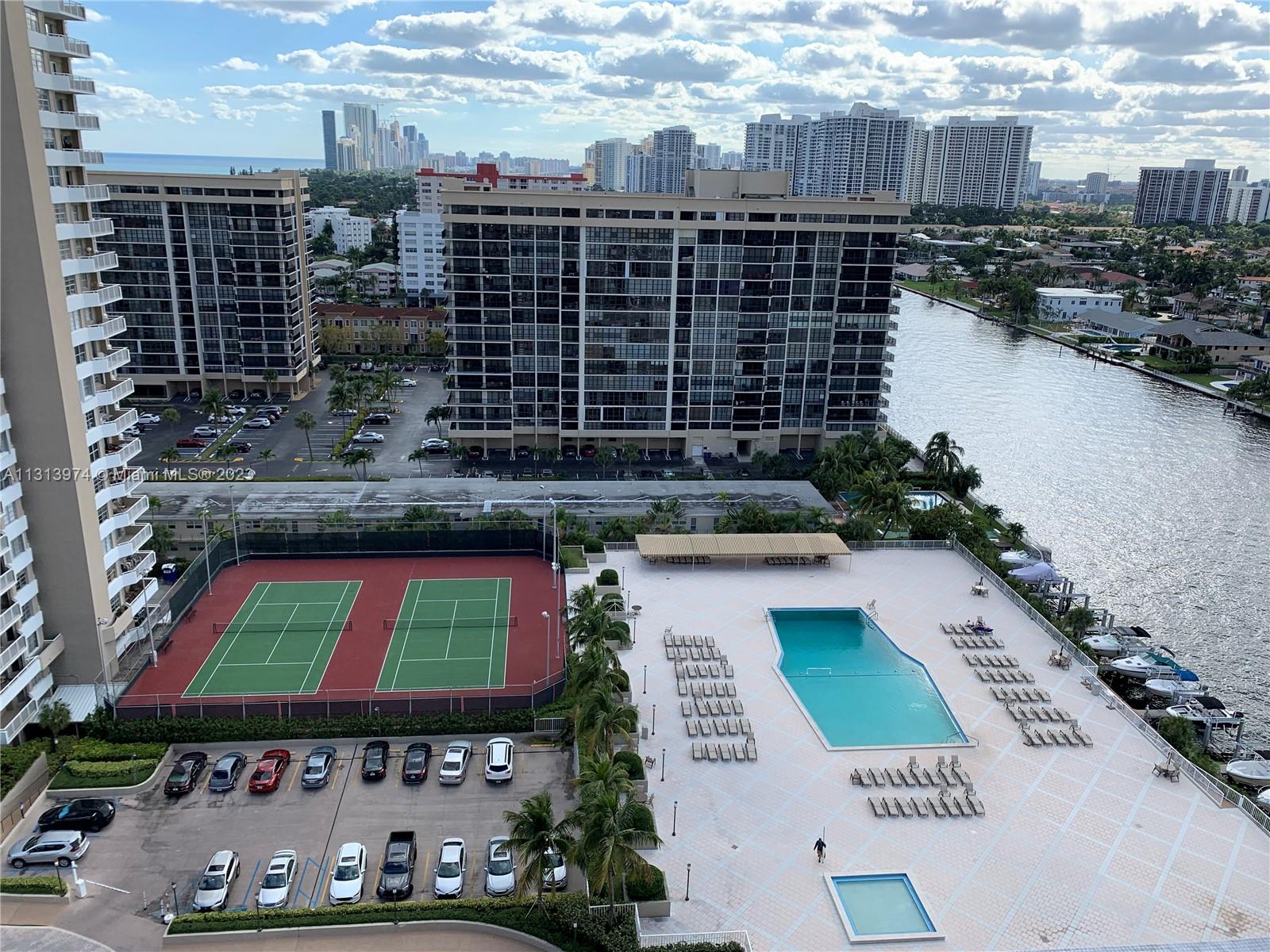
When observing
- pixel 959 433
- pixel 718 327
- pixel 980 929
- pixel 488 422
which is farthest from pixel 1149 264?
pixel 980 929

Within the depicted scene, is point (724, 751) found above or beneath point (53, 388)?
beneath

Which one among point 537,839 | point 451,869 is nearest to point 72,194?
point 451,869

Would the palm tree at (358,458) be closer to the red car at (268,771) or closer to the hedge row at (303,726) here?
the hedge row at (303,726)

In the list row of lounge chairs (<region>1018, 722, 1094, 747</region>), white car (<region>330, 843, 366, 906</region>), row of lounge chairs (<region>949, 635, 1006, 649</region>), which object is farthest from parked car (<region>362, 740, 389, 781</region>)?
row of lounge chairs (<region>949, 635, 1006, 649</region>)

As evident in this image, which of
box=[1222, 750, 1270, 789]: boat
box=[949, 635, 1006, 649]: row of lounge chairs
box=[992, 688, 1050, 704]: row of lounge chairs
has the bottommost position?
box=[1222, 750, 1270, 789]: boat

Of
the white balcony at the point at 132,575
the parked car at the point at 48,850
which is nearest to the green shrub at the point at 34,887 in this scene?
the parked car at the point at 48,850

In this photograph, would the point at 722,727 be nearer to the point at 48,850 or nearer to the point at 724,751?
the point at 724,751

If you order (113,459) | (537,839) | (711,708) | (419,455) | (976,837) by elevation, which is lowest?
(976,837)

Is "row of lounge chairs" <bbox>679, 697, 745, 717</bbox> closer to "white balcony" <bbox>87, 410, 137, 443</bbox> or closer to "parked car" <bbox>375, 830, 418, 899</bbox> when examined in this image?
"parked car" <bbox>375, 830, 418, 899</bbox>
